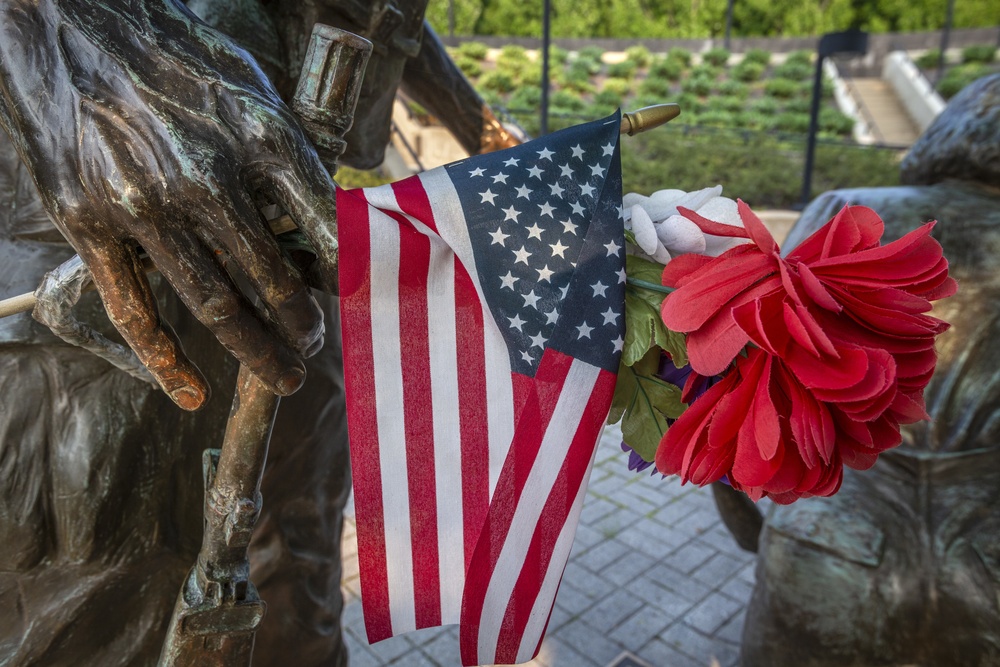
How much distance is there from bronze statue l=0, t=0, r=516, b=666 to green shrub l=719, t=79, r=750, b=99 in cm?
2385

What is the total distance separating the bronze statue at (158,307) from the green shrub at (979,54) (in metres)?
28.5

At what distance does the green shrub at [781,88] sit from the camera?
2378 cm

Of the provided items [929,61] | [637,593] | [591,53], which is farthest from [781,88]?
[637,593]

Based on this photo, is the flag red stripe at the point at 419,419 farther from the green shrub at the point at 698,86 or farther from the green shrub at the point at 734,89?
the green shrub at the point at 698,86

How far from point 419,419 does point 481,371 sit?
12 cm

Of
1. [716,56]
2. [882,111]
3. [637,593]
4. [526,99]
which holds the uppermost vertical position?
[716,56]

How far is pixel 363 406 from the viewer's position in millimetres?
1246

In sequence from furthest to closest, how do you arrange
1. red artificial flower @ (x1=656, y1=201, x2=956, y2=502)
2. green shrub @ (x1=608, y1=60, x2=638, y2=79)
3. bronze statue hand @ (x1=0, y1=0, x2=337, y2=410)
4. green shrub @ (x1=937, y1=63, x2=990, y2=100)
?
green shrub @ (x1=608, y1=60, x2=638, y2=79) → green shrub @ (x1=937, y1=63, x2=990, y2=100) → bronze statue hand @ (x1=0, y1=0, x2=337, y2=410) → red artificial flower @ (x1=656, y1=201, x2=956, y2=502)

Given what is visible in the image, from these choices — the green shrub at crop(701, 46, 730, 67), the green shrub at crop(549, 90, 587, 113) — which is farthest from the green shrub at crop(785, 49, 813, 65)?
the green shrub at crop(549, 90, 587, 113)

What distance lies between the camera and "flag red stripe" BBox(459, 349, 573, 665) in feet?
4.09

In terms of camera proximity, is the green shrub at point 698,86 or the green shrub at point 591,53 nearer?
the green shrub at point 698,86

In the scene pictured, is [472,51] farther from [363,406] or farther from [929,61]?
[363,406]

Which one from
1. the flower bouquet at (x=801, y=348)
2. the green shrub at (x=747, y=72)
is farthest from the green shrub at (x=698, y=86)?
the flower bouquet at (x=801, y=348)

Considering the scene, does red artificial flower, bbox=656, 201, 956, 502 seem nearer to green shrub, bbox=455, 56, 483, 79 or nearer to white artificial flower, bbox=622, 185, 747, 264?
white artificial flower, bbox=622, 185, 747, 264
